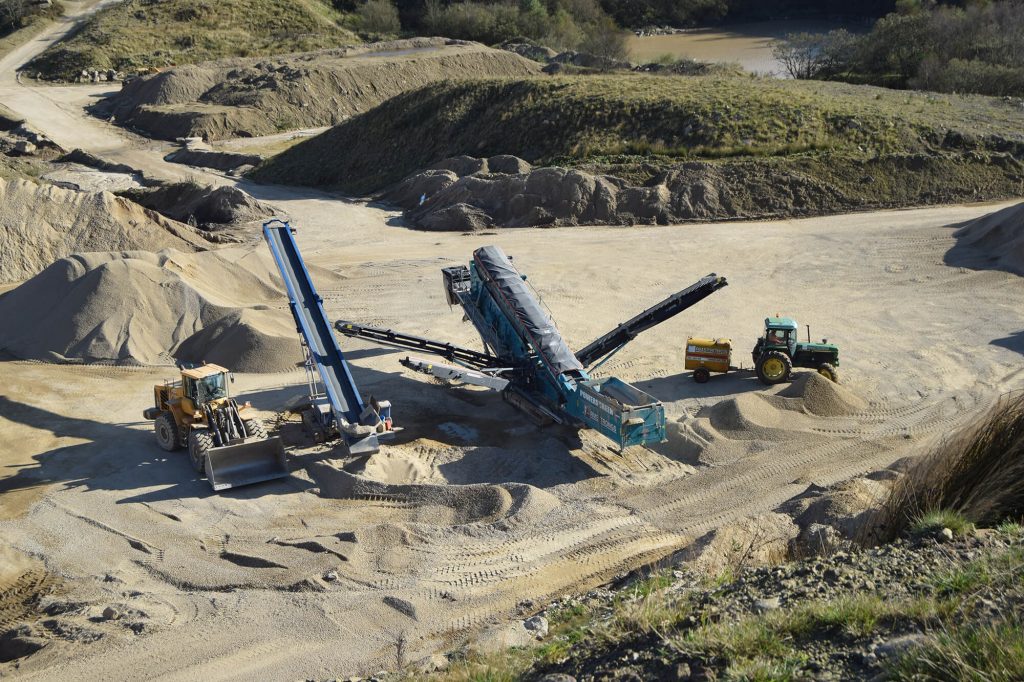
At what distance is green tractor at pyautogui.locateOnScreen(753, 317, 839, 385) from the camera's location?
17859 millimetres

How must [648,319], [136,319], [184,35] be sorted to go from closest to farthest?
[648,319] < [136,319] < [184,35]

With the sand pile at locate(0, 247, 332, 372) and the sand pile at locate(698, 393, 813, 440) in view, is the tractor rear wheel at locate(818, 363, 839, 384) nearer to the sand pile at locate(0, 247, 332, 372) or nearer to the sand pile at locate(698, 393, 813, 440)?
the sand pile at locate(698, 393, 813, 440)

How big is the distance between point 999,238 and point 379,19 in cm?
5709

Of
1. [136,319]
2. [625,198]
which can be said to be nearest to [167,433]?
[136,319]

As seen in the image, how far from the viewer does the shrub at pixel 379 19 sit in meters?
73.6

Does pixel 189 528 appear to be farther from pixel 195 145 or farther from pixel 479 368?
pixel 195 145

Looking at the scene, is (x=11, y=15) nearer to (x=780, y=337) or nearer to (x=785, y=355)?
(x=780, y=337)

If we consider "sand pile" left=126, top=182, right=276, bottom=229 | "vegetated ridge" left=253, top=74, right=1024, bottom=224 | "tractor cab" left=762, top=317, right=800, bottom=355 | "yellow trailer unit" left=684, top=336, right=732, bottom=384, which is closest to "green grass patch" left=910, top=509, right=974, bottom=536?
"tractor cab" left=762, top=317, right=800, bottom=355

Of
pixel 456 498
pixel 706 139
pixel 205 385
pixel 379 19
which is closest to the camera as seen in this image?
pixel 456 498

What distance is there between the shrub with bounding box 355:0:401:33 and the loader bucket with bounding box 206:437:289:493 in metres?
64.0

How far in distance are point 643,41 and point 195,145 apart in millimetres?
46965

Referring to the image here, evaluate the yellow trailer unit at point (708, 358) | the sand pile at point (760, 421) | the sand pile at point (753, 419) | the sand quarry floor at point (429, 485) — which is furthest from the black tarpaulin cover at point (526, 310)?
the yellow trailer unit at point (708, 358)

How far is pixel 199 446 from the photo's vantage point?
14.7 metres

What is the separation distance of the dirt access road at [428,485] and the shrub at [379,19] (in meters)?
53.9
